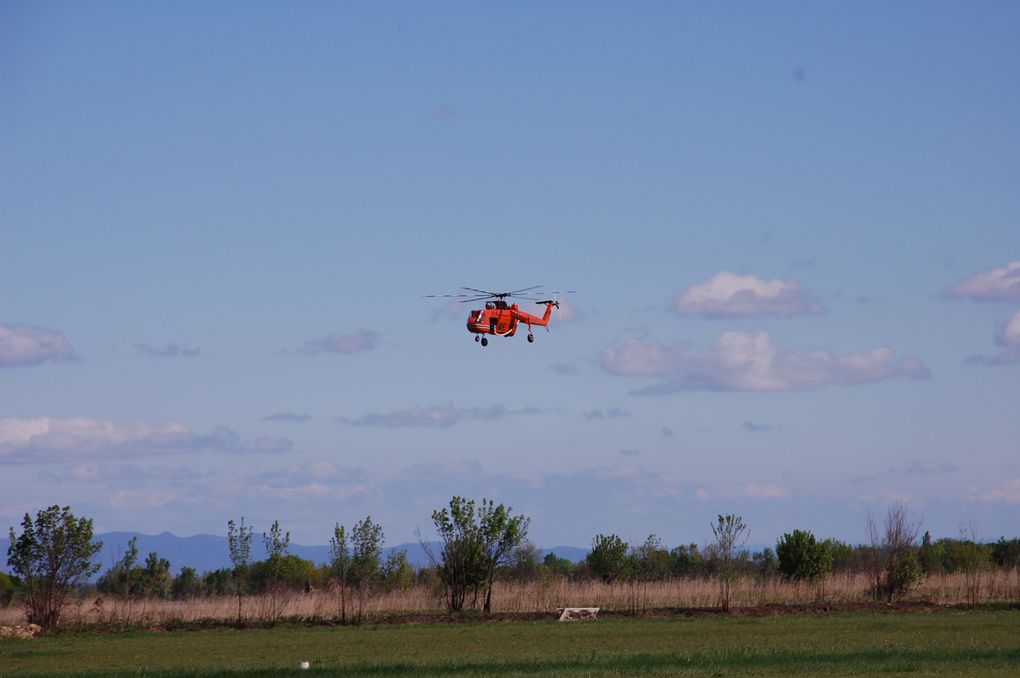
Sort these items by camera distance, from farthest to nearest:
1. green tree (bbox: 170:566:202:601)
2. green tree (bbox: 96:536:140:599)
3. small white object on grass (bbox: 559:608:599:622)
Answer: green tree (bbox: 170:566:202:601) → green tree (bbox: 96:536:140:599) → small white object on grass (bbox: 559:608:599:622)

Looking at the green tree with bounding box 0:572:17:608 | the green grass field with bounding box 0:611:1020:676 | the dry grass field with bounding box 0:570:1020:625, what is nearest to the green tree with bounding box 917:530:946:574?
the dry grass field with bounding box 0:570:1020:625

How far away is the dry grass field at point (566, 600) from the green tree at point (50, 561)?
878 mm

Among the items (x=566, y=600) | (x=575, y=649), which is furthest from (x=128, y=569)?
(x=575, y=649)

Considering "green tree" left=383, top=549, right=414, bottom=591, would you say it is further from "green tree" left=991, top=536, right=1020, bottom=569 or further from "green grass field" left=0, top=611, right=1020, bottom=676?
"green tree" left=991, top=536, right=1020, bottom=569

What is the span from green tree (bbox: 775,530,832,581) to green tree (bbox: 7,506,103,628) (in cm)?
3155

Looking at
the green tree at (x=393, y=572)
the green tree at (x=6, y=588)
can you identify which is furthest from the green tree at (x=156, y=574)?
the green tree at (x=393, y=572)

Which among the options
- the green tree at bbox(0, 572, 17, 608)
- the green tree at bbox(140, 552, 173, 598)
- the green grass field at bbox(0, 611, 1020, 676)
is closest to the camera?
the green grass field at bbox(0, 611, 1020, 676)

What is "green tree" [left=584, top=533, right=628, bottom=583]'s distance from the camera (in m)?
70.6

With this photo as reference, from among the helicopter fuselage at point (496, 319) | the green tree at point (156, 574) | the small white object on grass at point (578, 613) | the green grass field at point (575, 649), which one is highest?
the helicopter fuselage at point (496, 319)

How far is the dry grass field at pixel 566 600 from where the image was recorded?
5534cm

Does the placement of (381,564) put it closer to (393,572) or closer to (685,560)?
(393,572)

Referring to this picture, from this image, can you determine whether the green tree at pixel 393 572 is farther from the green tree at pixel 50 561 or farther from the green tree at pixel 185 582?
the green tree at pixel 185 582

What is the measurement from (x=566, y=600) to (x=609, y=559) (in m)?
15.3

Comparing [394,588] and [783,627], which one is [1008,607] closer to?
[783,627]
